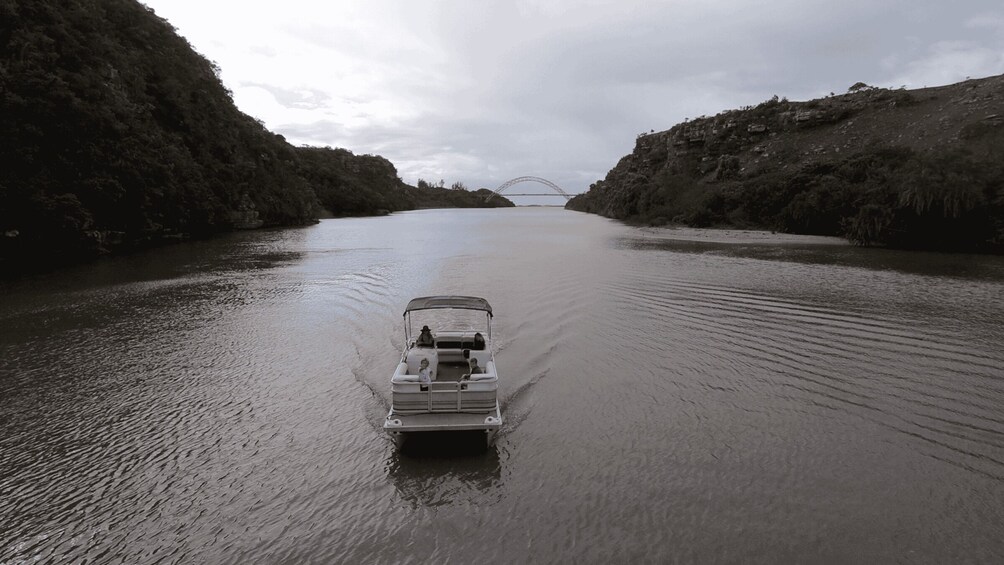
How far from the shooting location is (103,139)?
42.4 m

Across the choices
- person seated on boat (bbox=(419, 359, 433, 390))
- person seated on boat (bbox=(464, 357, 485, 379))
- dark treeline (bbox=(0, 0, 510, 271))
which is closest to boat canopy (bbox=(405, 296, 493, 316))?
person seated on boat (bbox=(464, 357, 485, 379))

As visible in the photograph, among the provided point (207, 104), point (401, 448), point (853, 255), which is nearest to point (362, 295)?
point (401, 448)

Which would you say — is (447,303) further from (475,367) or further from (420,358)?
(475,367)

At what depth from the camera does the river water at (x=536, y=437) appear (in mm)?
8531

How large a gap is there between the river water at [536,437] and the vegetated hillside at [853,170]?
2399 centimetres

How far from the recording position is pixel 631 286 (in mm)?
30172

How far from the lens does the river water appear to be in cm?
853

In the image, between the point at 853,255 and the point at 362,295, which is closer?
the point at 362,295

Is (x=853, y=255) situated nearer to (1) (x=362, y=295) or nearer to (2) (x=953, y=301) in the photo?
(2) (x=953, y=301)

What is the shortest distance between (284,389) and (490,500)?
27.7 feet

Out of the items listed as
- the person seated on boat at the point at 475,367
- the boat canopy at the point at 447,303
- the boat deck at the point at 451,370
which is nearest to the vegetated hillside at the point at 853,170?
the boat canopy at the point at 447,303

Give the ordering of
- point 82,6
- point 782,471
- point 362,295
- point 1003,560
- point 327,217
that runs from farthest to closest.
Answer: point 327,217 < point 82,6 < point 362,295 < point 782,471 < point 1003,560

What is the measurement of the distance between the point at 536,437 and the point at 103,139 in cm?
4809

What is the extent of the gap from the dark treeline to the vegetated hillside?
66.9 metres
